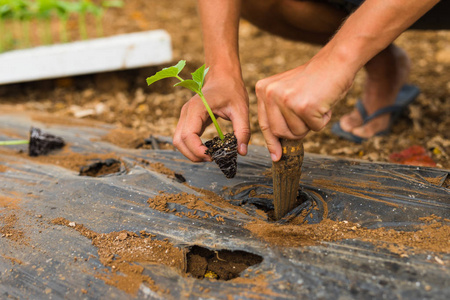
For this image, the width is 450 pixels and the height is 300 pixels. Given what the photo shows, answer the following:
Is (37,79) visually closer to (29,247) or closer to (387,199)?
(29,247)

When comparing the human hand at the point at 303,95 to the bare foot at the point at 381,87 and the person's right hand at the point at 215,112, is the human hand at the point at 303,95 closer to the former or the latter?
the person's right hand at the point at 215,112

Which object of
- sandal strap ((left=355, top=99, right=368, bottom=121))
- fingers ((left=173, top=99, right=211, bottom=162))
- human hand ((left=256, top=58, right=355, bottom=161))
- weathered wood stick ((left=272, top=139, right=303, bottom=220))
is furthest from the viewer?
sandal strap ((left=355, top=99, right=368, bottom=121))

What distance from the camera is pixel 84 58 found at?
8.70ft

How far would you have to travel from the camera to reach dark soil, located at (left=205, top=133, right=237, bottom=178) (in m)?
1.20

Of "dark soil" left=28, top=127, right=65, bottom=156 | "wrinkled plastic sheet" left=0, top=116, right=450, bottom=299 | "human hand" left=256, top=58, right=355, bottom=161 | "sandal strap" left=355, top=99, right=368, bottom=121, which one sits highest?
"human hand" left=256, top=58, right=355, bottom=161

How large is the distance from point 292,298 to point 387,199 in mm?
483

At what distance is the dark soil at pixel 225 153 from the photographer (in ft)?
3.93

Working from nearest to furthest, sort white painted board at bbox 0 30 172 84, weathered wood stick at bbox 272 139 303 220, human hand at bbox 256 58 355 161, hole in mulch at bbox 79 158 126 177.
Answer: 1. human hand at bbox 256 58 355 161
2. weathered wood stick at bbox 272 139 303 220
3. hole in mulch at bbox 79 158 126 177
4. white painted board at bbox 0 30 172 84

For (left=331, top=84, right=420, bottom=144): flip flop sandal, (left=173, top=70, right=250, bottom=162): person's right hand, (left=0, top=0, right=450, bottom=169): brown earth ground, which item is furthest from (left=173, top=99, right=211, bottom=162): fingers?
(left=331, top=84, right=420, bottom=144): flip flop sandal

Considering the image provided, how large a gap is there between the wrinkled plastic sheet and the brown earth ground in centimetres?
52

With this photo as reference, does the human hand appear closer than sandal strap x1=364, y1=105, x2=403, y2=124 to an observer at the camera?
Yes

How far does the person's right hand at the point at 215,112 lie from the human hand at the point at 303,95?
22 centimetres

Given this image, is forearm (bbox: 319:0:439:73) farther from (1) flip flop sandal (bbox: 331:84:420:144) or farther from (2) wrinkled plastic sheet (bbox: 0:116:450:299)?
(1) flip flop sandal (bbox: 331:84:420:144)

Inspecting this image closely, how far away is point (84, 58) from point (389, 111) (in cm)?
186
